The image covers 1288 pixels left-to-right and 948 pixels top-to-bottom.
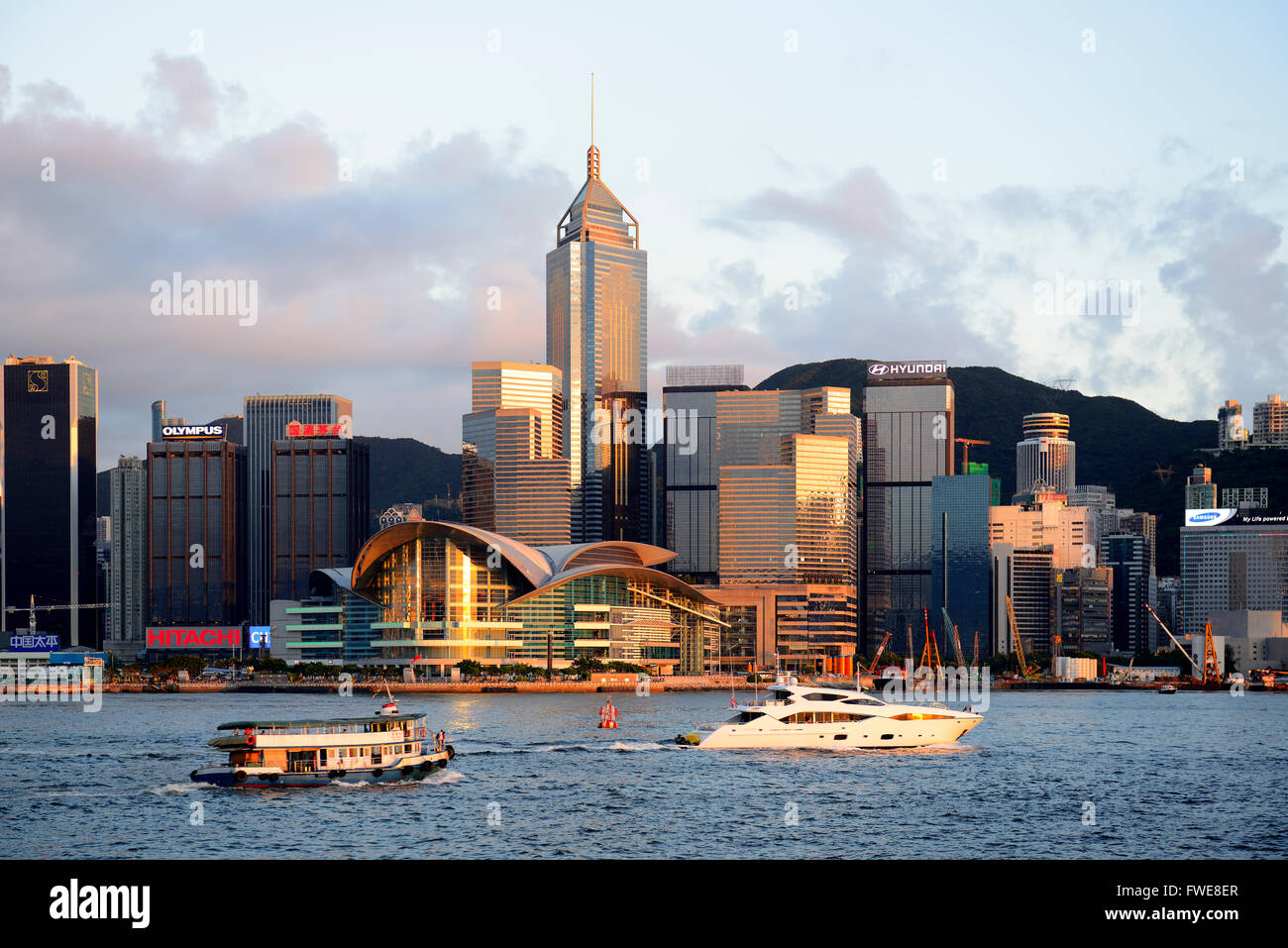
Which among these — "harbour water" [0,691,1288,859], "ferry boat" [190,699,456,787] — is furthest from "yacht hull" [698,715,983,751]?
"ferry boat" [190,699,456,787]

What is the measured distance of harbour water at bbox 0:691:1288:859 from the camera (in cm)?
4872

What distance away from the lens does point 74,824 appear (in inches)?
2080

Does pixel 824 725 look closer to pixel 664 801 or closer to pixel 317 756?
pixel 664 801

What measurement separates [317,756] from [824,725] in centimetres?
2896

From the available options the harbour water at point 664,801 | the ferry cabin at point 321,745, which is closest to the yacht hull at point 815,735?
the harbour water at point 664,801

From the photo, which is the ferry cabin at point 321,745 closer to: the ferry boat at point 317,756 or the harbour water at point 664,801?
the ferry boat at point 317,756

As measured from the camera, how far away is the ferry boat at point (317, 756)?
63.9 meters

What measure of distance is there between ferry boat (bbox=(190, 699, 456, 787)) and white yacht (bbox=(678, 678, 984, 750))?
64.9 ft

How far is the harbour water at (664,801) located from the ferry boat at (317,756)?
116 centimetres

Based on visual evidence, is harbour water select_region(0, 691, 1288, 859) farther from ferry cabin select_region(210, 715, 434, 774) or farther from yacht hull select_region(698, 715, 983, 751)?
ferry cabin select_region(210, 715, 434, 774)

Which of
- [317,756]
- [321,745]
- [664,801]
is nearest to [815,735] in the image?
[664,801]

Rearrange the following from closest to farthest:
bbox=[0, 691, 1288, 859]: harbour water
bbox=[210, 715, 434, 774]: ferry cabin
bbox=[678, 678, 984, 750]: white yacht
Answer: bbox=[0, 691, 1288, 859]: harbour water → bbox=[210, 715, 434, 774]: ferry cabin → bbox=[678, 678, 984, 750]: white yacht
